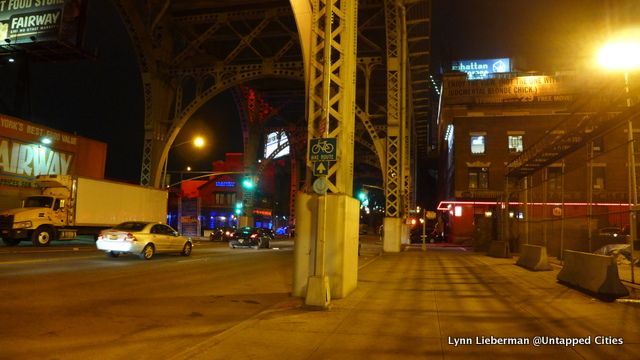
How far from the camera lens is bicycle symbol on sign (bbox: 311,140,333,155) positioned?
376 inches

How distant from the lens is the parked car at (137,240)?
1881cm

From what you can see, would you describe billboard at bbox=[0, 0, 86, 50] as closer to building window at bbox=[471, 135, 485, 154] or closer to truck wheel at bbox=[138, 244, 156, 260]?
truck wheel at bbox=[138, 244, 156, 260]

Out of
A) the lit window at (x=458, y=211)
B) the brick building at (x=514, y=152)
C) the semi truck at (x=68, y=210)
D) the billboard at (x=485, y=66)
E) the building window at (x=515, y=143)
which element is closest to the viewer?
the semi truck at (x=68, y=210)

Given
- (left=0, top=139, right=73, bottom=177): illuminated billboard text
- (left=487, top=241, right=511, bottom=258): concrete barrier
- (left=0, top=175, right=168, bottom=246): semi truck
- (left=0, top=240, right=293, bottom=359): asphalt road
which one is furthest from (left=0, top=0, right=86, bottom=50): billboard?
(left=487, top=241, right=511, bottom=258): concrete barrier

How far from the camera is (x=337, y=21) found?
11.8 meters

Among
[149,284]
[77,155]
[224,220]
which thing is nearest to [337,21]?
[149,284]

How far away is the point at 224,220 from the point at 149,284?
6645cm

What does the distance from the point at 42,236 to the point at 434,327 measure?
23056 millimetres

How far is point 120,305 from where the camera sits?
9.28 meters

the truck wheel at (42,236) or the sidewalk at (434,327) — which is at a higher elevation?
the truck wheel at (42,236)

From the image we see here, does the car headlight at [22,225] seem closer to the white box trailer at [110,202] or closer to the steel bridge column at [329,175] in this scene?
the white box trailer at [110,202]

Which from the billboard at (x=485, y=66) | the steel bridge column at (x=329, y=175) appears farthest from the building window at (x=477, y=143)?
the steel bridge column at (x=329, y=175)

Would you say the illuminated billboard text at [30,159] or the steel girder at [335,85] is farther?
the illuminated billboard text at [30,159]

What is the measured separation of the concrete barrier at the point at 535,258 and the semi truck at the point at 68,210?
2199cm
